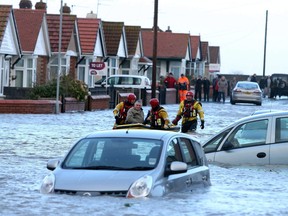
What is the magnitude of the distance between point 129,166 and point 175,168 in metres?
0.63

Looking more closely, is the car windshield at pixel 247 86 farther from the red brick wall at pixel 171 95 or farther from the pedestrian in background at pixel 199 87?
the red brick wall at pixel 171 95

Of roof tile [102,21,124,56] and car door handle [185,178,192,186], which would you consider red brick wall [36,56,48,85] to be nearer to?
roof tile [102,21,124,56]

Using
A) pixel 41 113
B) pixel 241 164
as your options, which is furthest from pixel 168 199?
pixel 41 113

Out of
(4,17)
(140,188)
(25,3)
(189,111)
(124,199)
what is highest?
(25,3)

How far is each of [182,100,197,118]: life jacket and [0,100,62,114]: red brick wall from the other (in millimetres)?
15175

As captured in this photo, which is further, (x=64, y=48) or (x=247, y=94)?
(x=247, y=94)

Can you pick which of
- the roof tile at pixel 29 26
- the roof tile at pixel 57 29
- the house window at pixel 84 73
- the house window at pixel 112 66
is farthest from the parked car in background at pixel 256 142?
the house window at pixel 112 66

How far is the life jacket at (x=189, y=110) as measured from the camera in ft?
92.9

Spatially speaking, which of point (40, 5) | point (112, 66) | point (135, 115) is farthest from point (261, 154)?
point (40, 5)

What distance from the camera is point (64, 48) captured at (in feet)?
197

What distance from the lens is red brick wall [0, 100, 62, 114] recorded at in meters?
42.4

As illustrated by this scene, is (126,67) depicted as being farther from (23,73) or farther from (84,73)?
(23,73)

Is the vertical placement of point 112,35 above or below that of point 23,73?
above

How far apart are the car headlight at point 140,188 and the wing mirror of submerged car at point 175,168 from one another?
490mm
